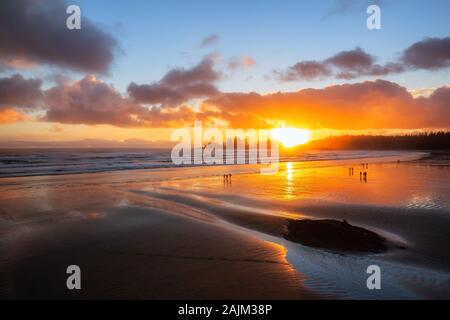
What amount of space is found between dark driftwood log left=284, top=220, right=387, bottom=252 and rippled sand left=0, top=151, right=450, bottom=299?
0.45 m

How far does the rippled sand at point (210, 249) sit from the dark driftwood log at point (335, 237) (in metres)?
0.45

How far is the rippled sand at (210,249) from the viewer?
687cm

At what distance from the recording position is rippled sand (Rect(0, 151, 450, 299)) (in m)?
6.87

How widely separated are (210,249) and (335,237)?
13.5 ft

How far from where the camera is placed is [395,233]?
11406 mm

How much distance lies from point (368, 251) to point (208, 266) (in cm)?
489

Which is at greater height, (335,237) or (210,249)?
(335,237)

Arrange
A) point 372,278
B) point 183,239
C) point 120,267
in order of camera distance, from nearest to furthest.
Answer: point 372,278
point 120,267
point 183,239

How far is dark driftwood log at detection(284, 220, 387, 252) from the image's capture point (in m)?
9.56

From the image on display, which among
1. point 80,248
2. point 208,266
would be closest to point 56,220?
point 80,248

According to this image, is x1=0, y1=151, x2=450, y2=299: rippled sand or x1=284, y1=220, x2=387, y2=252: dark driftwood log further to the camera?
x1=284, y1=220, x2=387, y2=252: dark driftwood log

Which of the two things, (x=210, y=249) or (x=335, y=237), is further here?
(x=335, y=237)

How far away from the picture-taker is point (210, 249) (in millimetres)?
9578
